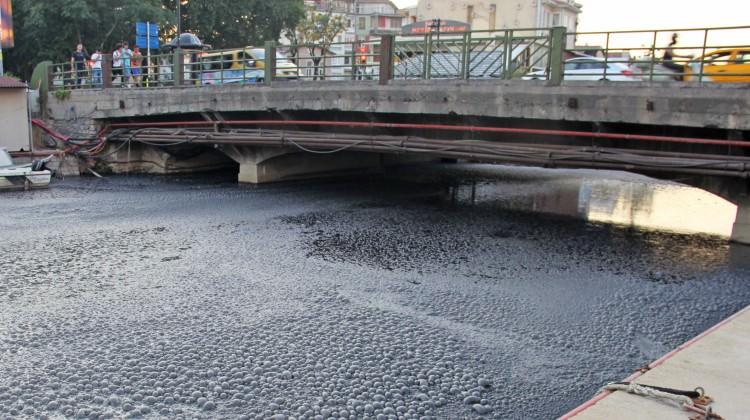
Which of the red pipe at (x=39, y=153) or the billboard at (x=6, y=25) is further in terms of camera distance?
the billboard at (x=6, y=25)

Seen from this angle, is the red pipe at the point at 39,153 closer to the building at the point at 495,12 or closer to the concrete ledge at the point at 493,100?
the concrete ledge at the point at 493,100

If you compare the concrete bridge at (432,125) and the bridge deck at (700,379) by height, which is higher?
the concrete bridge at (432,125)

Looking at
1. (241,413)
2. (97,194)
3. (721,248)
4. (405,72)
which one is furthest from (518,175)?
(241,413)

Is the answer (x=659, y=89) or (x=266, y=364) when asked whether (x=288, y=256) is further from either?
(x=659, y=89)

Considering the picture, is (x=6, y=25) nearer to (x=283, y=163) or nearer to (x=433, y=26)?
(x=283, y=163)

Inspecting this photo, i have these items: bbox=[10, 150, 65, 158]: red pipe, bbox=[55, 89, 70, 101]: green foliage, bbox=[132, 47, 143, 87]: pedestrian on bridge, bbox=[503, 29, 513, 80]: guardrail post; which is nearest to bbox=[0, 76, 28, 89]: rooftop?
bbox=[55, 89, 70, 101]: green foliage

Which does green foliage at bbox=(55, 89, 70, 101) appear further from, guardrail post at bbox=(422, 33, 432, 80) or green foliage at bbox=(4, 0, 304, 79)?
guardrail post at bbox=(422, 33, 432, 80)

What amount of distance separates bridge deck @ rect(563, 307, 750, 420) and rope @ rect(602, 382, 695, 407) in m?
0.05

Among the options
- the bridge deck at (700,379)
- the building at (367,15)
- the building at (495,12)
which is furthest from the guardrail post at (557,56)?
the building at (367,15)

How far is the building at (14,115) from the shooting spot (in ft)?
73.6

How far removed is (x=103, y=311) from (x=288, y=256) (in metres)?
4.10

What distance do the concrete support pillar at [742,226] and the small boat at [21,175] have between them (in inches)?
751

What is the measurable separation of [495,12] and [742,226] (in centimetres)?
5176

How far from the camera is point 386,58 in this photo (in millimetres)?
16578
